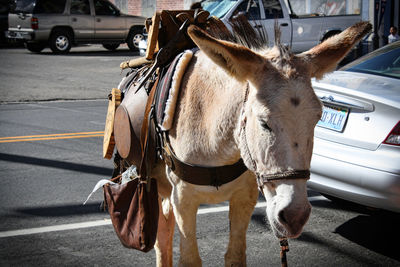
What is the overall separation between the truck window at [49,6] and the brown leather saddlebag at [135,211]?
19918mm

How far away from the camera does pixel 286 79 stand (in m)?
2.42

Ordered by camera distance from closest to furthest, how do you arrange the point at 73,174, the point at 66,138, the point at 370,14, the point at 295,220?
the point at 295,220 < the point at 73,174 < the point at 66,138 < the point at 370,14

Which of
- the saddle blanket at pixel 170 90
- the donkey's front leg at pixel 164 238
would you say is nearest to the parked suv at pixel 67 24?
the donkey's front leg at pixel 164 238

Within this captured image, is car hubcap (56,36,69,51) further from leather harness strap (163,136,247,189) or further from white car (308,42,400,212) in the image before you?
leather harness strap (163,136,247,189)

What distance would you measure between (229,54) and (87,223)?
327 centimetres

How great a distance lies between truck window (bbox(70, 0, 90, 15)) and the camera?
22609mm

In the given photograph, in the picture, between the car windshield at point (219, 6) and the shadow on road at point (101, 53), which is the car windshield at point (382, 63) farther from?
the shadow on road at point (101, 53)

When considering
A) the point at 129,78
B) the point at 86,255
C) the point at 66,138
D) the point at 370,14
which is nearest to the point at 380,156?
the point at 129,78

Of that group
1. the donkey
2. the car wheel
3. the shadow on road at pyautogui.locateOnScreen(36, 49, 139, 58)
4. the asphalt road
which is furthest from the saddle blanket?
the car wheel

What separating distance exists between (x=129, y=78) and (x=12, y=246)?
186 cm

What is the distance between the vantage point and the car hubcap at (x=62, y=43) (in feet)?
74.0

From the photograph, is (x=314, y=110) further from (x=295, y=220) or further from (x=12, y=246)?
(x=12, y=246)

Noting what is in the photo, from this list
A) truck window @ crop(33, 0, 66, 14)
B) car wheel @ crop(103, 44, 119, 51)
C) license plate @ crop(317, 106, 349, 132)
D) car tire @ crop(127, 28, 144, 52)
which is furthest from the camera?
car wheel @ crop(103, 44, 119, 51)

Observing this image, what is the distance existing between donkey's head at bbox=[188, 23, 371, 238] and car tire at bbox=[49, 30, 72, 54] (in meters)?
21.2
